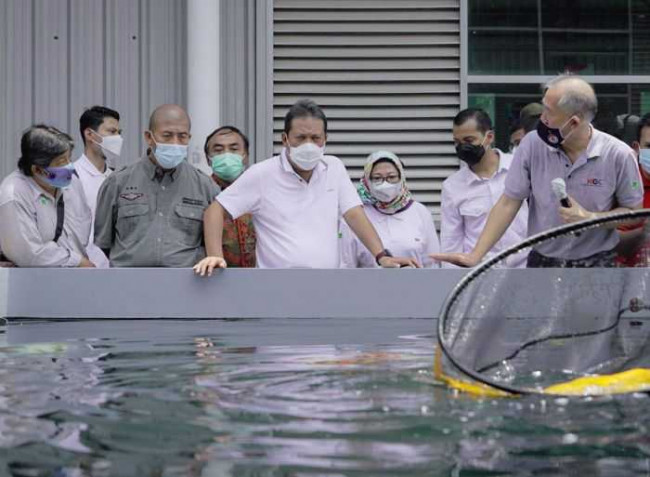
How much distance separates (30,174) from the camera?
8.34m

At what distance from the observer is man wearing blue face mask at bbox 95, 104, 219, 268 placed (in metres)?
8.31

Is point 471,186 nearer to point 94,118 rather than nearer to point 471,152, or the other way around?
point 471,152

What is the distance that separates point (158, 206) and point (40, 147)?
758mm

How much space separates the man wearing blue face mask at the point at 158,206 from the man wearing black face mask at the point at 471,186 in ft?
5.29

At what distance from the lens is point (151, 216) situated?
8375 millimetres

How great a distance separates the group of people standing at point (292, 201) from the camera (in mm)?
7562

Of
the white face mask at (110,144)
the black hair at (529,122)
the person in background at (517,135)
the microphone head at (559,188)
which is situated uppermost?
the black hair at (529,122)

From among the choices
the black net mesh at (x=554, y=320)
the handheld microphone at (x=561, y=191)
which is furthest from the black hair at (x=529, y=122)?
the black net mesh at (x=554, y=320)

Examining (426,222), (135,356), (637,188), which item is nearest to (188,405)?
(135,356)

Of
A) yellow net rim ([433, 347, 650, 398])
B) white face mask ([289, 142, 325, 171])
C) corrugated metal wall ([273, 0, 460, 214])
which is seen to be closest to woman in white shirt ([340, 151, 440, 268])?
white face mask ([289, 142, 325, 171])

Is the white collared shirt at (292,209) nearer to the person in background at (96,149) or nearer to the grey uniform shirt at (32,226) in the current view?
the grey uniform shirt at (32,226)

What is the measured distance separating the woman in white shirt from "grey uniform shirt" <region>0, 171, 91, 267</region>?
1695 mm

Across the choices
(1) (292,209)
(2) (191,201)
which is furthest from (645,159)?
(2) (191,201)

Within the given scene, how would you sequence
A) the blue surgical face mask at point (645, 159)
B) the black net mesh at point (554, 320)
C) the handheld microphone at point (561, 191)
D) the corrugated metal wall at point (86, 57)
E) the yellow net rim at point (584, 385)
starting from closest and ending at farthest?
the yellow net rim at point (584, 385) → the black net mesh at point (554, 320) → the handheld microphone at point (561, 191) → the blue surgical face mask at point (645, 159) → the corrugated metal wall at point (86, 57)
